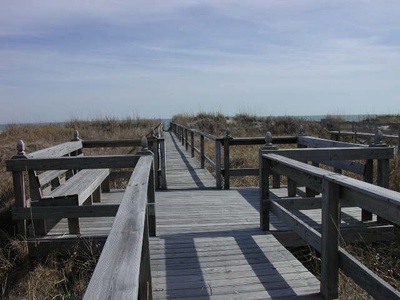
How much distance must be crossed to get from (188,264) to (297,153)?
5.79ft

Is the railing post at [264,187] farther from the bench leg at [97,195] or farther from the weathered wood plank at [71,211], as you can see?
the bench leg at [97,195]

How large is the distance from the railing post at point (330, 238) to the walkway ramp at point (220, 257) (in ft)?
0.59

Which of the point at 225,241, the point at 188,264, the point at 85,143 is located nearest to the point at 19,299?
the point at 188,264

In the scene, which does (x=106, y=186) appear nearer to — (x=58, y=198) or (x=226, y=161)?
(x=226, y=161)

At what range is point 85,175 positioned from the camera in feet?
18.8

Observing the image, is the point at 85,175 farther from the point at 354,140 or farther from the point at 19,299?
the point at 354,140

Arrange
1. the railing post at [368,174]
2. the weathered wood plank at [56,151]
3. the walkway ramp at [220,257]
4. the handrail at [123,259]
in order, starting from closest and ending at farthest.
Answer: the handrail at [123,259] → the walkway ramp at [220,257] → the railing post at [368,174] → the weathered wood plank at [56,151]

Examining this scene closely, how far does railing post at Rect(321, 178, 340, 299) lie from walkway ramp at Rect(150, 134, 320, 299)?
18 centimetres

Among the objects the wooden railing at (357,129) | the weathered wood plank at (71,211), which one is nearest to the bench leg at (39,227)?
the weathered wood plank at (71,211)

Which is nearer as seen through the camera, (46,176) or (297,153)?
(297,153)

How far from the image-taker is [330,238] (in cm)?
287

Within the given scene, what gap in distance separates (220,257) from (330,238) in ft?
4.32

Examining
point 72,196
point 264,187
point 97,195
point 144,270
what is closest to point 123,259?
point 144,270

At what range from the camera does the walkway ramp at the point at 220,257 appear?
3166 mm
